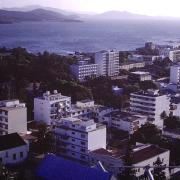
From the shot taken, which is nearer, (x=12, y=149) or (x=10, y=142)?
(x=12, y=149)

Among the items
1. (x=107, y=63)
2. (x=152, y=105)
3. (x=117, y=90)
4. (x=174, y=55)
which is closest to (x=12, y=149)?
(x=152, y=105)

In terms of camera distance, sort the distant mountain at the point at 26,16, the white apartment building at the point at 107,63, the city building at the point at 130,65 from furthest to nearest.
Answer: the distant mountain at the point at 26,16 → the city building at the point at 130,65 → the white apartment building at the point at 107,63

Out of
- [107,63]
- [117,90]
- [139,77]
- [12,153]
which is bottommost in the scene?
[12,153]

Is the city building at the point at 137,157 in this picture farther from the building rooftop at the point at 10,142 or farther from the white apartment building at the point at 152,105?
the white apartment building at the point at 152,105

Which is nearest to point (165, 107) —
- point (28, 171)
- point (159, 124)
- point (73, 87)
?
point (159, 124)

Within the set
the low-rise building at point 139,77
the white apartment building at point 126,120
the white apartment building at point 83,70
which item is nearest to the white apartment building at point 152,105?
the white apartment building at point 126,120

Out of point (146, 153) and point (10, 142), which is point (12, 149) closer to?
point (10, 142)
